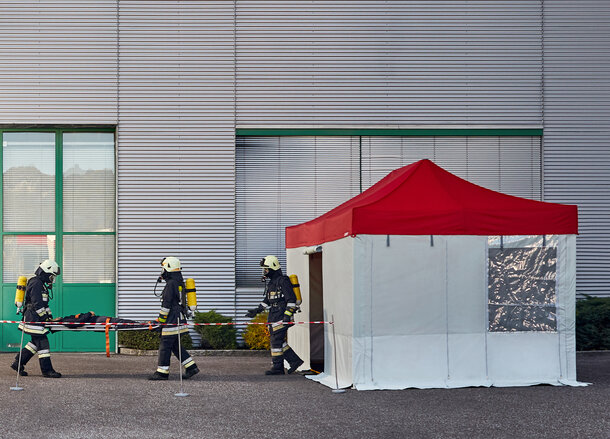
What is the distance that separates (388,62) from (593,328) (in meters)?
7.65

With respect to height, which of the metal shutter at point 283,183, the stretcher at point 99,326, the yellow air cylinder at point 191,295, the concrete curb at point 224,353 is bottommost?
the concrete curb at point 224,353

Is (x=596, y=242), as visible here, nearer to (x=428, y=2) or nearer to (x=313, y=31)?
(x=428, y=2)

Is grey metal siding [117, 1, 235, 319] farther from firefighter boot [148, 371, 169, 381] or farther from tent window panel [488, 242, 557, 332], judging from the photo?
tent window panel [488, 242, 557, 332]

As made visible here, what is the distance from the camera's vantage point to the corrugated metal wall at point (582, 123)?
21.7m

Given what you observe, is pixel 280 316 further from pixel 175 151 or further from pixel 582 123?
pixel 582 123

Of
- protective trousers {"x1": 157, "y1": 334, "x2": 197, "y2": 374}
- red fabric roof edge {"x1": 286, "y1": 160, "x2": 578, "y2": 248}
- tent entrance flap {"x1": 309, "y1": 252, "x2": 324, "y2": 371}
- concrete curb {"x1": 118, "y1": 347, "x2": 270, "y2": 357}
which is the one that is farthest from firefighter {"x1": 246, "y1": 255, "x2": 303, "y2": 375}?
concrete curb {"x1": 118, "y1": 347, "x2": 270, "y2": 357}

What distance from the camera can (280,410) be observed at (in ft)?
36.6

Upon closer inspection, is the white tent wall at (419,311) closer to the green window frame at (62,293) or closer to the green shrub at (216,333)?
the green shrub at (216,333)

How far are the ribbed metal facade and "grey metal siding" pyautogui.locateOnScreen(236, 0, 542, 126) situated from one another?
0.10 feet

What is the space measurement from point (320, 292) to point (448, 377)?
12.0 ft

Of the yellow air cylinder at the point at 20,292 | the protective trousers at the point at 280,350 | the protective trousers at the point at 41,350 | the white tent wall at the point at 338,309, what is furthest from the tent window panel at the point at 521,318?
the yellow air cylinder at the point at 20,292

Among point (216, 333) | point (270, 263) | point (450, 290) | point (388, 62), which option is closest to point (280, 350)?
point (270, 263)

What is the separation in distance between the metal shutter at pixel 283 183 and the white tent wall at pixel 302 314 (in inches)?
164

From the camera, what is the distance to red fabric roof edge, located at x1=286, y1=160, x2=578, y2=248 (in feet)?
43.8
